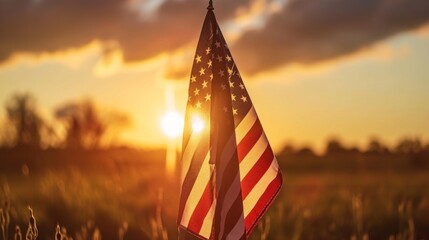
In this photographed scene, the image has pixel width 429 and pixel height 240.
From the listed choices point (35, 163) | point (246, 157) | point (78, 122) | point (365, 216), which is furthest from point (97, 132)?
point (246, 157)

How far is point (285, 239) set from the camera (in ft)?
31.1

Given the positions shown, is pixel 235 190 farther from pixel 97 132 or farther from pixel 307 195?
pixel 97 132

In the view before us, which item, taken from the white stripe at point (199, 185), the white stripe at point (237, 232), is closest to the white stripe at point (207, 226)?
the white stripe at point (199, 185)

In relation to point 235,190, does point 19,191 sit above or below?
below

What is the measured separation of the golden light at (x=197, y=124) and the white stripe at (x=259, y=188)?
1.98 feet

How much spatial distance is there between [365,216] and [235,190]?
6.13 metres

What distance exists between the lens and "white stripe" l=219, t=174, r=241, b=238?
17.1ft

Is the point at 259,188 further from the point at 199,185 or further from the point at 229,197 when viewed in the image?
the point at 199,185

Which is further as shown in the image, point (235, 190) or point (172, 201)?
point (172, 201)

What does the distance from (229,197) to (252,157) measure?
400 millimetres

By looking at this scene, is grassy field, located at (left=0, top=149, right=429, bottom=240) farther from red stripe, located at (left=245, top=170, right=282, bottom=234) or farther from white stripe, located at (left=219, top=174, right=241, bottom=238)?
white stripe, located at (left=219, top=174, right=241, bottom=238)

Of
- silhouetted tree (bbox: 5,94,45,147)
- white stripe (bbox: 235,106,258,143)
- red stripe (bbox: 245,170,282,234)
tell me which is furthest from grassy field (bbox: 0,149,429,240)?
silhouetted tree (bbox: 5,94,45,147)

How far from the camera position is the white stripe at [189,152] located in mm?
5400

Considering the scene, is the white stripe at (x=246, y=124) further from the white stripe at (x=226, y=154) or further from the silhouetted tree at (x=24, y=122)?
the silhouetted tree at (x=24, y=122)
